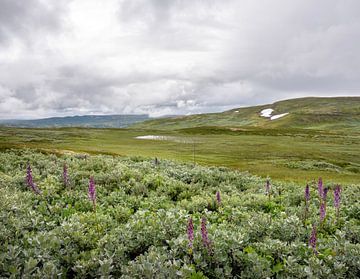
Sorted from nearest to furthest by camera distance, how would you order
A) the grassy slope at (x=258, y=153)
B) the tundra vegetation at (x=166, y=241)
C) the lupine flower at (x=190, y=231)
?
1. the tundra vegetation at (x=166, y=241)
2. the lupine flower at (x=190, y=231)
3. the grassy slope at (x=258, y=153)

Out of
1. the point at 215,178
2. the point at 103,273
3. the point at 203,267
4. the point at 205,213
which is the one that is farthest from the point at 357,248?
the point at 215,178

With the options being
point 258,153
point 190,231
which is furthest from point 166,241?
point 258,153

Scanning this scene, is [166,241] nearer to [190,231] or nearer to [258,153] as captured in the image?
[190,231]

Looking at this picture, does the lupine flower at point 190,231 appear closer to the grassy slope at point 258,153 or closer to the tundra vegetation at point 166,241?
the tundra vegetation at point 166,241

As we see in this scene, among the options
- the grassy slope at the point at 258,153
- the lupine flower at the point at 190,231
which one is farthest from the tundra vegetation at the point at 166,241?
the grassy slope at the point at 258,153

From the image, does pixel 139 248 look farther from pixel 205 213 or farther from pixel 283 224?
pixel 283 224

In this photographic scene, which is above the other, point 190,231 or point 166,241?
point 190,231

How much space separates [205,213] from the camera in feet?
38.2

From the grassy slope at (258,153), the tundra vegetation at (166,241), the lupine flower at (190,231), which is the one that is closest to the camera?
the tundra vegetation at (166,241)

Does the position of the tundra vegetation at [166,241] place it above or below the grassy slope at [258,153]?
above

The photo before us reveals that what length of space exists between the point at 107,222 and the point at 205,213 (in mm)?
3528

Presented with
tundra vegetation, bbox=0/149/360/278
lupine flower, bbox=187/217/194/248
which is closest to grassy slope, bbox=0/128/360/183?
tundra vegetation, bbox=0/149/360/278

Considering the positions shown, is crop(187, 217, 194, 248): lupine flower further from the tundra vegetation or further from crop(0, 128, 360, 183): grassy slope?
crop(0, 128, 360, 183): grassy slope

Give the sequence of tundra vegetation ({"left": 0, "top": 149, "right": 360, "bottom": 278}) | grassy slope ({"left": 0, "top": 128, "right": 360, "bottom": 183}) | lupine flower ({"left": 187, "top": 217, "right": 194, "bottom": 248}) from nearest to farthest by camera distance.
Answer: tundra vegetation ({"left": 0, "top": 149, "right": 360, "bottom": 278}), lupine flower ({"left": 187, "top": 217, "right": 194, "bottom": 248}), grassy slope ({"left": 0, "top": 128, "right": 360, "bottom": 183})
